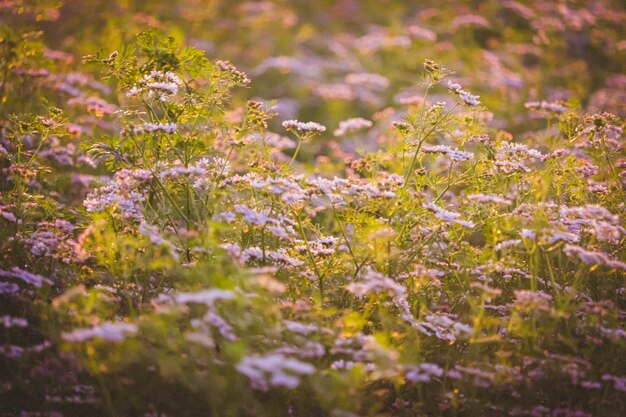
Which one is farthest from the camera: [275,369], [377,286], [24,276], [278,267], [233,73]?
[233,73]

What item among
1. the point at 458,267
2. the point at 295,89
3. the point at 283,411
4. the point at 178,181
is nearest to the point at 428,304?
the point at 458,267

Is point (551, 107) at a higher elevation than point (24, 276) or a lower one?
higher

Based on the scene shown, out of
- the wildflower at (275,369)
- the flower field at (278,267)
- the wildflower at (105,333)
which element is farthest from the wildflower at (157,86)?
the wildflower at (275,369)

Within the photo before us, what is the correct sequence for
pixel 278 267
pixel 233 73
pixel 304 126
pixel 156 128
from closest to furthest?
pixel 156 128
pixel 278 267
pixel 304 126
pixel 233 73

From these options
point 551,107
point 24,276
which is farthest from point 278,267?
point 551,107

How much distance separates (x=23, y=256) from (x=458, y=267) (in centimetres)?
342

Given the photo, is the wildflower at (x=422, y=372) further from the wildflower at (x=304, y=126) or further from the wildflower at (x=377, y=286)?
the wildflower at (x=304, y=126)

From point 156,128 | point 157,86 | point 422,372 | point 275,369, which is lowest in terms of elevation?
point 422,372

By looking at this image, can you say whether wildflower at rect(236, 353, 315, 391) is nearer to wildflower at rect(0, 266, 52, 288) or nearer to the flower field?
the flower field

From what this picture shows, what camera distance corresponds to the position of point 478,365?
3318mm

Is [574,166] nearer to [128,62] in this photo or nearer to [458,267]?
[458,267]

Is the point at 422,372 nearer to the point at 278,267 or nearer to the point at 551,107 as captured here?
the point at 278,267

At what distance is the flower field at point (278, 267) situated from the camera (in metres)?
2.93

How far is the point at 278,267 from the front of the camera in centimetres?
375
